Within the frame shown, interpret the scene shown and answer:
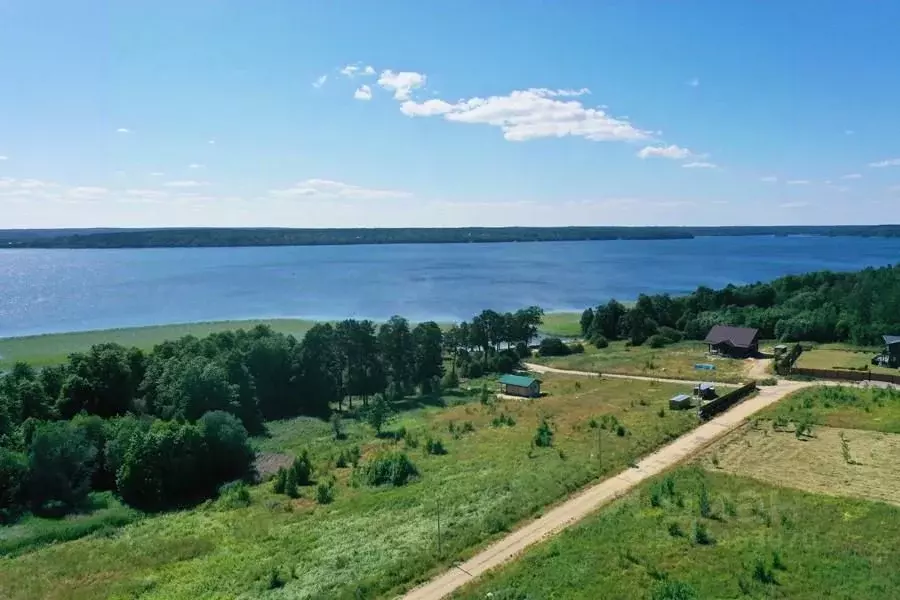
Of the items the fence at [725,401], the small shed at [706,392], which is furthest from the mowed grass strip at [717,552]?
the small shed at [706,392]

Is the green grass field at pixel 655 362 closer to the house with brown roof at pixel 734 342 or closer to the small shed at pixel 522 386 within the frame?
the house with brown roof at pixel 734 342

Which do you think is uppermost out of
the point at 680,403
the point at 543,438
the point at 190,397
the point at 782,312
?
the point at 782,312

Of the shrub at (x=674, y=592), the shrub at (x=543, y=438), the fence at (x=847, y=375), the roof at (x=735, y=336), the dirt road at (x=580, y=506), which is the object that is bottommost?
the shrub at (x=543, y=438)

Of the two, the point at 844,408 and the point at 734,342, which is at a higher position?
the point at 734,342

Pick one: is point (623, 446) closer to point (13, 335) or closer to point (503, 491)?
point (503, 491)

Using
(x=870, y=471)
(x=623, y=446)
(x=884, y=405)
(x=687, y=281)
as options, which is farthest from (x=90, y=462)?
(x=687, y=281)

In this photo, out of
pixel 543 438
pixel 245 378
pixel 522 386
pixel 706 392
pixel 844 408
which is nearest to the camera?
pixel 543 438

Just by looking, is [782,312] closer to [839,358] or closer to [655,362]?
[839,358]

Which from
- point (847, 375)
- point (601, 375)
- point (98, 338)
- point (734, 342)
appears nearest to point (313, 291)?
point (98, 338)
